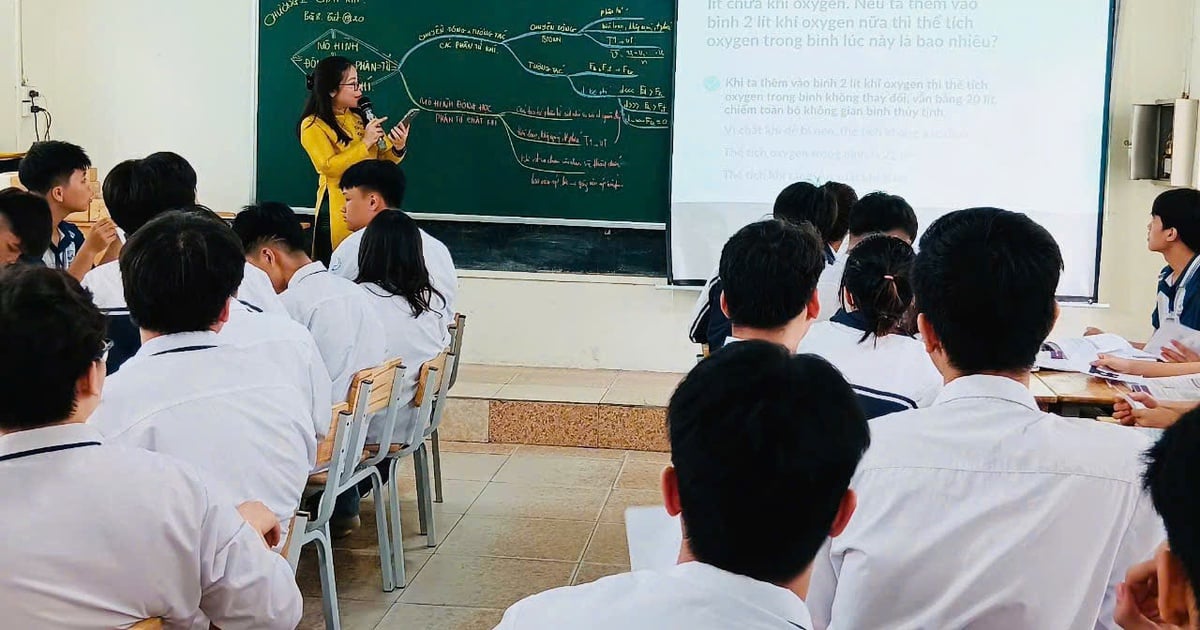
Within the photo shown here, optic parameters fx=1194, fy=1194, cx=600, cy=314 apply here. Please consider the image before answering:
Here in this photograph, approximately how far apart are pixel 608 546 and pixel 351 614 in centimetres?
105

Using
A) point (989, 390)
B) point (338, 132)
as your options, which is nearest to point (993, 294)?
point (989, 390)

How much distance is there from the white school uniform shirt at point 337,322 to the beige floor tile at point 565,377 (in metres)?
2.29

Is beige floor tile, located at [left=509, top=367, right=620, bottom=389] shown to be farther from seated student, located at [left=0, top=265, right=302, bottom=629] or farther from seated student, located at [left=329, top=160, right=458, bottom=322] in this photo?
seated student, located at [left=0, top=265, right=302, bottom=629]

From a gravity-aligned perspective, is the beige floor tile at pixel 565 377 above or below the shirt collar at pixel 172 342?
below

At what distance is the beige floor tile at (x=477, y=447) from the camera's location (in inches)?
221

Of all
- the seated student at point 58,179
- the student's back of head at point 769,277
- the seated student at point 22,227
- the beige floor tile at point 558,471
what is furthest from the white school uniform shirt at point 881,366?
the seated student at point 58,179

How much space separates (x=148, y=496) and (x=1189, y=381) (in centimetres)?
280

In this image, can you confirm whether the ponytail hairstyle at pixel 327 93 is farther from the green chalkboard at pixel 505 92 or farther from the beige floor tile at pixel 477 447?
the beige floor tile at pixel 477 447

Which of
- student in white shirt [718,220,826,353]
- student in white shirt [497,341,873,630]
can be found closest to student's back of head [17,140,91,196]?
student in white shirt [718,220,826,353]

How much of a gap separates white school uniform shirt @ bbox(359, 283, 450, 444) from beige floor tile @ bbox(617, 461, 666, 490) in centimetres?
134

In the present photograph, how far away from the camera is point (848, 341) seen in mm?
2586

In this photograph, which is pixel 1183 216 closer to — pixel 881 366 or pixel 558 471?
pixel 881 366

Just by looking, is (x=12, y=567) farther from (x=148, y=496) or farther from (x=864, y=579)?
(x=864, y=579)

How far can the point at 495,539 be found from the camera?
4.39m
